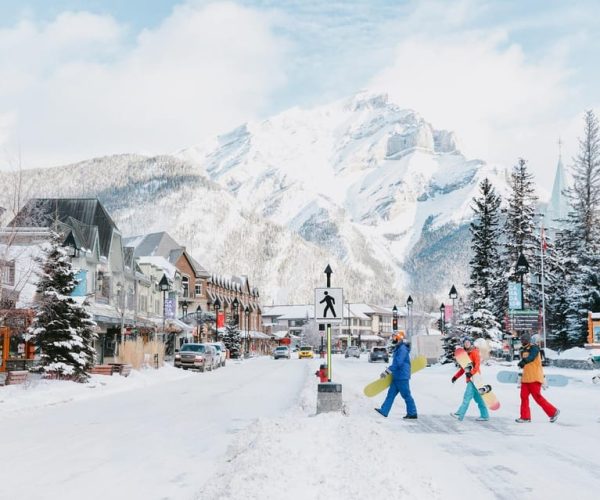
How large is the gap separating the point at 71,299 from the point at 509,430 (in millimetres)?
19221

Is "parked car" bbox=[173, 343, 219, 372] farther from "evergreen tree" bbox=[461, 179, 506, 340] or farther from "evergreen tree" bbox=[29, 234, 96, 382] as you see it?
"evergreen tree" bbox=[461, 179, 506, 340]

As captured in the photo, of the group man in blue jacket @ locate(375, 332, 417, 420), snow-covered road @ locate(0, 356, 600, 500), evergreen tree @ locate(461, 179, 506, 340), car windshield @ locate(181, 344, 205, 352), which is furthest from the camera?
evergreen tree @ locate(461, 179, 506, 340)

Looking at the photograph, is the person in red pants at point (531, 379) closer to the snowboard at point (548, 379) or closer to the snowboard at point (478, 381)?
the snowboard at point (478, 381)

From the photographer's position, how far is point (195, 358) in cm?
4606

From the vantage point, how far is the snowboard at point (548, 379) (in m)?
29.0

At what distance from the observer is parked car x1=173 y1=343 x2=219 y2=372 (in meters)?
46.1

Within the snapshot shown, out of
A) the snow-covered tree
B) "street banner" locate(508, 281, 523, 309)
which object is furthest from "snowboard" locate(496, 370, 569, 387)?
the snow-covered tree

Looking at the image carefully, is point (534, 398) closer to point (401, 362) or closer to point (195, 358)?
point (401, 362)

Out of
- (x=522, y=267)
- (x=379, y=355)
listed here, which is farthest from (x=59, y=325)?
(x=379, y=355)

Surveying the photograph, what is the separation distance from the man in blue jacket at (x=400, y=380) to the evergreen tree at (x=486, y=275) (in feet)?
132

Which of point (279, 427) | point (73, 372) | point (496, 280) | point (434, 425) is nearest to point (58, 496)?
point (279, 427)

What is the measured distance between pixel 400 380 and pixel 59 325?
1664 cm

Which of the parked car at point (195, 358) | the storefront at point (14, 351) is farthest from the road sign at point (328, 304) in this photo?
the parked car at point (195, 358)

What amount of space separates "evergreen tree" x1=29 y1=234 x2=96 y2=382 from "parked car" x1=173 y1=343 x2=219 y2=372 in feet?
57.0
